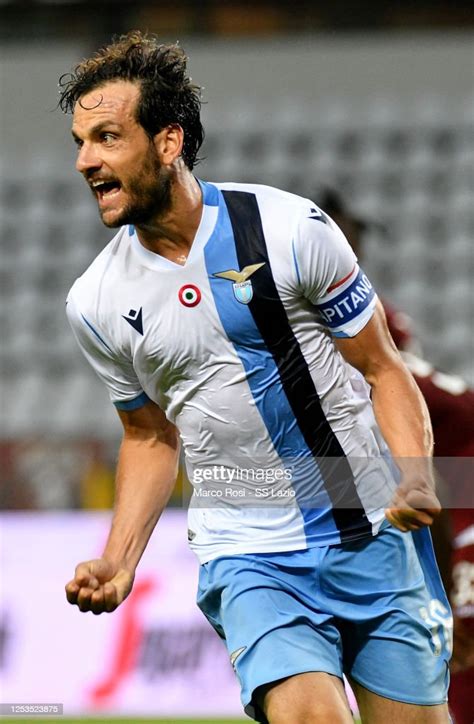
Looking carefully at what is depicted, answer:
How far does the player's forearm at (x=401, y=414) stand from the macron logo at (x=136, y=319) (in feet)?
1.92

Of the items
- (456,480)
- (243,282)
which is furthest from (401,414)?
(456,480)

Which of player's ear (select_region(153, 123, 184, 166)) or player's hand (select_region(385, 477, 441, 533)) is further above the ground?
player's ear (select_region(153, 123, 184, 166))

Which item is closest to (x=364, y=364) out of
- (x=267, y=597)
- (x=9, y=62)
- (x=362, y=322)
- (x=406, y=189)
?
(x=362, y=322)

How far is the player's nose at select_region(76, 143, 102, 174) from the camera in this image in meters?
3.13

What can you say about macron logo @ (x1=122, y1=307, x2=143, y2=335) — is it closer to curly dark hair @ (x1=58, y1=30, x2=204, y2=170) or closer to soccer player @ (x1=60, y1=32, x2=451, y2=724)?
soccer player @ (x1=60, y1=32, x2=451, y2=724)

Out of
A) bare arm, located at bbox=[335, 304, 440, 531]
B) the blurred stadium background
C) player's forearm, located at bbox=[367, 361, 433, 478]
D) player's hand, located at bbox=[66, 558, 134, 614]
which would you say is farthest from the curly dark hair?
the blurred stadium background

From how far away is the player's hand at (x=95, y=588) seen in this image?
2.99 metres

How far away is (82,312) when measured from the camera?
3348 millimetres

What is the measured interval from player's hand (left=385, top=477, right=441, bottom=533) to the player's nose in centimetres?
105

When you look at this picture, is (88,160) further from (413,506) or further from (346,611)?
(346,611)

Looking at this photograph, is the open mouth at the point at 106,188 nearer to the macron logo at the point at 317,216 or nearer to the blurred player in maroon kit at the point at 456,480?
the macron logo at the point at 317,216

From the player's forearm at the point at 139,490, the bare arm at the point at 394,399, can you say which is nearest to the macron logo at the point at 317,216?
the bare arm at the point at 394,399

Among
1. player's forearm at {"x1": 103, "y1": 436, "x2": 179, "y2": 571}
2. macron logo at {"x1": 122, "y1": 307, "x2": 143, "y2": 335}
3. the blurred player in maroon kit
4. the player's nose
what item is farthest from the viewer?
the blurred player in maroon kit

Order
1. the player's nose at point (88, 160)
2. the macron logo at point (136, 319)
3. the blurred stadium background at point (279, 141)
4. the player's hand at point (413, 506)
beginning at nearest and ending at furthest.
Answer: the player's hand at point (413, 506), the player's nose at point (88, 160), the macron logo at point (136, 319), the blurred stadium background at point (279, 141)
